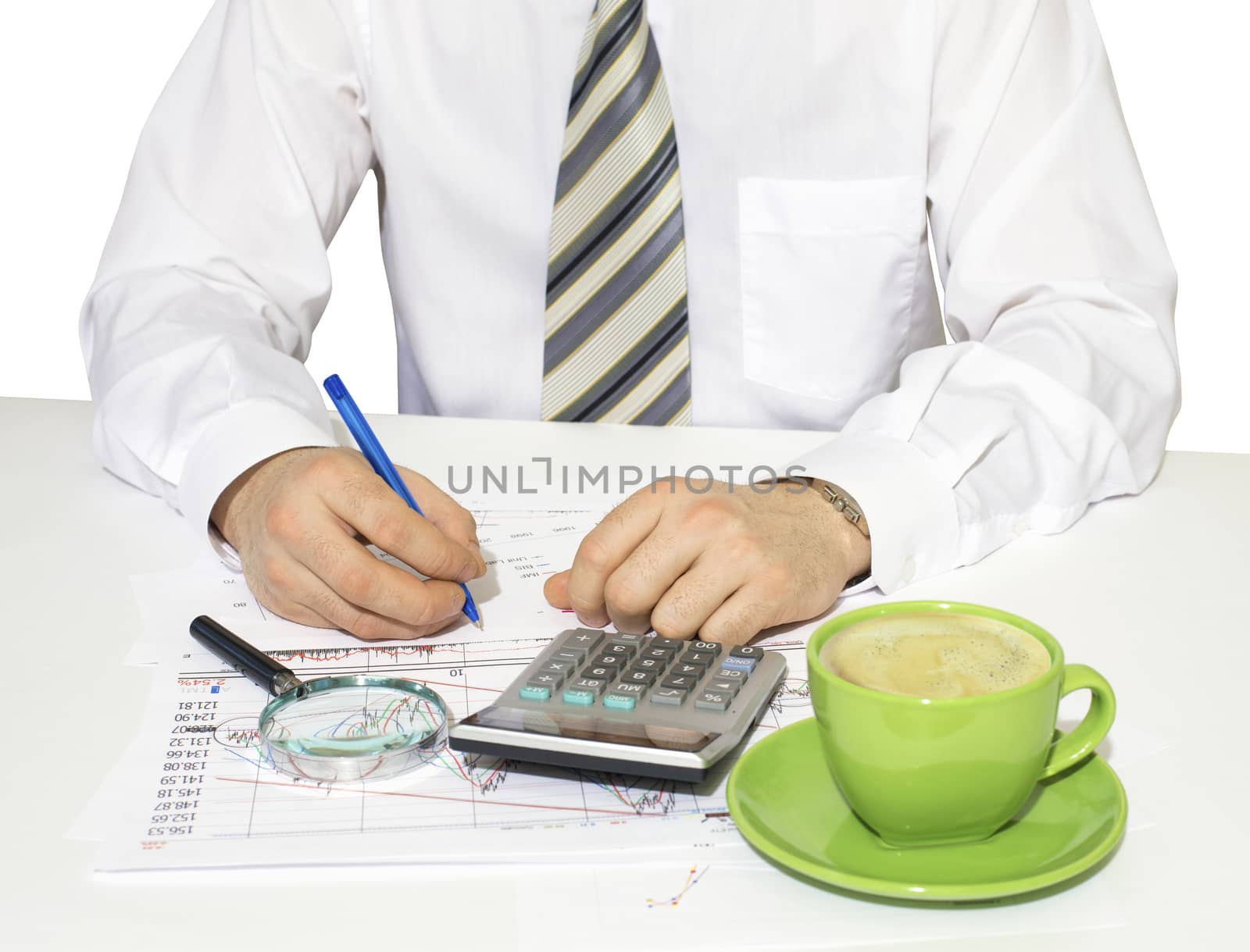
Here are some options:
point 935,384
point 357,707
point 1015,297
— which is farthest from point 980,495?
point 357,707

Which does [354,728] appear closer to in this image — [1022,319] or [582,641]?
[582,641]

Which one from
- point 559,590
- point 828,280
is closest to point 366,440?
point 559,590

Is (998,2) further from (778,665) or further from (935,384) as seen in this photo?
(778,665)

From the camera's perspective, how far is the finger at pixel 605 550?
93 cm

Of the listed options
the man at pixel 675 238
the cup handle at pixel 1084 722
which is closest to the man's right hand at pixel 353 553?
the man at pixel 675 238

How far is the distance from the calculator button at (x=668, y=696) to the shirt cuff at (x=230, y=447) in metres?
0.47

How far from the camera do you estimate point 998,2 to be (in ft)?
4.47

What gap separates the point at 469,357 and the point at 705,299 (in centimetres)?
32

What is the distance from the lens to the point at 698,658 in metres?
0.83

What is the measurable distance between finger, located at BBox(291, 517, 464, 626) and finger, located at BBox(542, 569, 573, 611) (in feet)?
0.25

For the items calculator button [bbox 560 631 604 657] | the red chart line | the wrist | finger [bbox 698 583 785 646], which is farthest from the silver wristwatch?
the red chart line

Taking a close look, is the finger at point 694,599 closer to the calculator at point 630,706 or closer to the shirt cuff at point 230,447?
the calculator at point 630,706

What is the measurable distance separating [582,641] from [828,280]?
2.63 ft

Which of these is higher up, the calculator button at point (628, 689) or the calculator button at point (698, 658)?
the calculator button at point (628, 689)
